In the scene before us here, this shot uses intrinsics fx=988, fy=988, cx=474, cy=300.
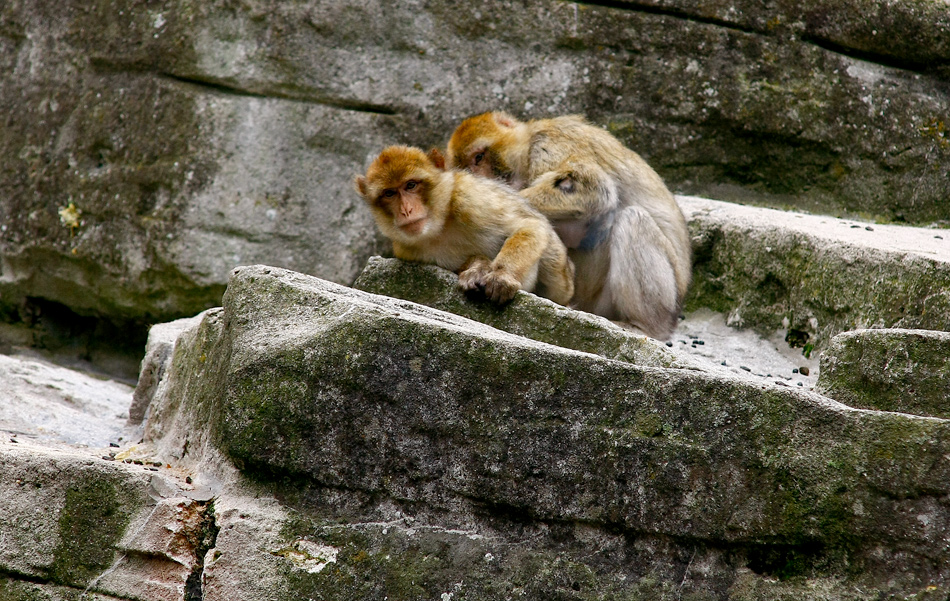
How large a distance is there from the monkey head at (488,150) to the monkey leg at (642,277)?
0.74 meters

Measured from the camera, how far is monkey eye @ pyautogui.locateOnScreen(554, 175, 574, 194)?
570 centimetres

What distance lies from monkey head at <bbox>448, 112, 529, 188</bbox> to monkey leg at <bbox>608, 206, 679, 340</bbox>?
74cm

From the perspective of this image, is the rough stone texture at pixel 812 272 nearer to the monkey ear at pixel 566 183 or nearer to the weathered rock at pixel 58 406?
the monkey ear at pixel 566 183

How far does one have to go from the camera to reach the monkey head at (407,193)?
493 centimetres

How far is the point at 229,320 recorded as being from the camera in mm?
3703

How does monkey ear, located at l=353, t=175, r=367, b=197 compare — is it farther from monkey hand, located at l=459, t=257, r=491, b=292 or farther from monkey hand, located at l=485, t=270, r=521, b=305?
monkey hand, located at l=485, t=270, r=521, b=305

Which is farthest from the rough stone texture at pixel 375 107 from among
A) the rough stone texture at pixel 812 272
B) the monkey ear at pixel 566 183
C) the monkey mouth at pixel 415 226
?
the monkey mouth at pixel 415 226

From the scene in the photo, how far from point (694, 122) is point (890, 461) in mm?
4175

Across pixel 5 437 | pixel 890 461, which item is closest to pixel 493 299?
pixel 890 461

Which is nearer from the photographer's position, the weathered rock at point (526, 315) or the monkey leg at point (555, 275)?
the weathered rock at point (526, 315)

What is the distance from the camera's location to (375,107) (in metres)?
7.10

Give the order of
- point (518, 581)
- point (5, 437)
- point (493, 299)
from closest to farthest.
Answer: point (518, 581), point (5, 437), point (493, 299)

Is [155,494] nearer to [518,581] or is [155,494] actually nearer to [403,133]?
[518,581]

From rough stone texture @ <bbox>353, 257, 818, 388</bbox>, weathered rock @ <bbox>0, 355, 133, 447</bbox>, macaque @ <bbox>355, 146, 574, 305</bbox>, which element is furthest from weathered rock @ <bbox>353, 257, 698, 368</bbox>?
weathered rock @ <bbox>0, 355, 133, 447</bbox>
